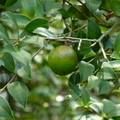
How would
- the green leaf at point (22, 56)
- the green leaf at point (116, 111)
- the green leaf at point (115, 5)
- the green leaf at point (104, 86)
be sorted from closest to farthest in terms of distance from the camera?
the green leaf at point (22, 56) < the green leaf at point (104, 86) < the green leaf at point (115, 5) < the green leaf at point (116, 111)

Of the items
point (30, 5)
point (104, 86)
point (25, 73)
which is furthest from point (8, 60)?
point (104, 86)

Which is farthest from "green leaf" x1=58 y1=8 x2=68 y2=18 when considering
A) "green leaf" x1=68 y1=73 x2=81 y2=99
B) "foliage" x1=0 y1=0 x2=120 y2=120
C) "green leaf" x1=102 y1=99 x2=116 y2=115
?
"green leaf" x1=102 y1=99 x2=116 y2=115

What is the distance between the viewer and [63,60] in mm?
981

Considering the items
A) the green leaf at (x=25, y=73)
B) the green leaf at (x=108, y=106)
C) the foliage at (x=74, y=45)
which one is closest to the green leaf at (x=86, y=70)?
the foliage at (x=74, y=45)

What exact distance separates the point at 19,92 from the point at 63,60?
172mm

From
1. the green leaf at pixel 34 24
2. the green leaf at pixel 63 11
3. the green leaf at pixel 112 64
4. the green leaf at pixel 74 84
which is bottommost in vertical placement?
the green leaf at pixel 74 84

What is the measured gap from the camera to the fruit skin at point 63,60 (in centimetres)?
98

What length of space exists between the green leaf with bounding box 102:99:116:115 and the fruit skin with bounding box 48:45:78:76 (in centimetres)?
25

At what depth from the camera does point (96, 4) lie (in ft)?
3.43

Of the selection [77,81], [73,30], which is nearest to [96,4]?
[73,30]

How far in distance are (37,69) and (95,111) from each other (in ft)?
3.54

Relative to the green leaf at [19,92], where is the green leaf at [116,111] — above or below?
below

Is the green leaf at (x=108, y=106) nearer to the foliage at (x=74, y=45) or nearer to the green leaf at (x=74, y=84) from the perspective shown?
the foliage at (x=74, y=45)

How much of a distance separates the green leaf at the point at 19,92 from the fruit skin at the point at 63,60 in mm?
130
